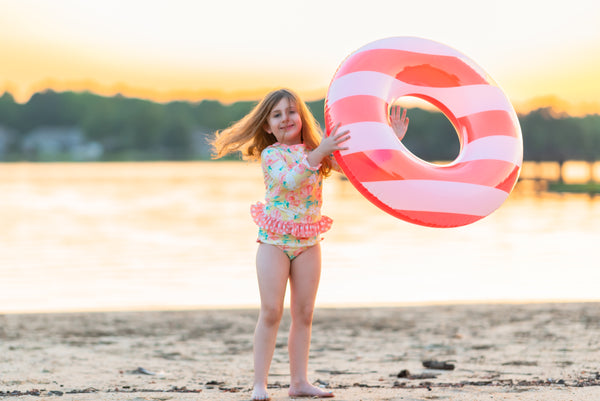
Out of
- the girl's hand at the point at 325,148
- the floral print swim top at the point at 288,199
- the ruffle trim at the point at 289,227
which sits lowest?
the ruffle trim at the point at 289,227

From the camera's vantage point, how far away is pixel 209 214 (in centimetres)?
2242

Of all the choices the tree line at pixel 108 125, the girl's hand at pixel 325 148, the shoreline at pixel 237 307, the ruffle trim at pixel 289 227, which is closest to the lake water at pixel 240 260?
the shoreline at pixel 237 307

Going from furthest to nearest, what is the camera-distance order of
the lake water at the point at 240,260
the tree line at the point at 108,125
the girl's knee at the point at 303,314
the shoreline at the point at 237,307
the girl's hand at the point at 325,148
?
1. the tree line at the point at 108,125
2. the lake water at the point at 240,260
3. the shoreline at the point at 237,307
4. the girl's knee at the point at 303,314
5. the girl's hand at the point at 325,148

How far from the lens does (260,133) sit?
4.04m

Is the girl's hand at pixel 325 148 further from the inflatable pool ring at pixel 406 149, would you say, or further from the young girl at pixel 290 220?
the inflatable pool ring at pixel 406 149

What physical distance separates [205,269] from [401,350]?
18.4 ft

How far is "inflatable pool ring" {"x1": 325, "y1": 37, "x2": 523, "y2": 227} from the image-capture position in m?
3.86

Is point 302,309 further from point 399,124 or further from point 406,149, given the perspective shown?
point 399,124

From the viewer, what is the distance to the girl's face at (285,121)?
387cm

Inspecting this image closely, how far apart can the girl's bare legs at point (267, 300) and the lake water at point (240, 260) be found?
4.25 metres

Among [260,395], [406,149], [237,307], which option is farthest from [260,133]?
[237,307]

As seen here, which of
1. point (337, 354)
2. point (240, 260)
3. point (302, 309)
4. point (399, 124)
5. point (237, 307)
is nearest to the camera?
point (302, 309)

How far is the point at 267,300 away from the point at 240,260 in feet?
27.0

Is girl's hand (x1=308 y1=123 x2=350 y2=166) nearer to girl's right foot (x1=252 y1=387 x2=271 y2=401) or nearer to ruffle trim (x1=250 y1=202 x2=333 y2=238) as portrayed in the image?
ruffle trim (x1=250 y1=202 x2=333 y2=238)
